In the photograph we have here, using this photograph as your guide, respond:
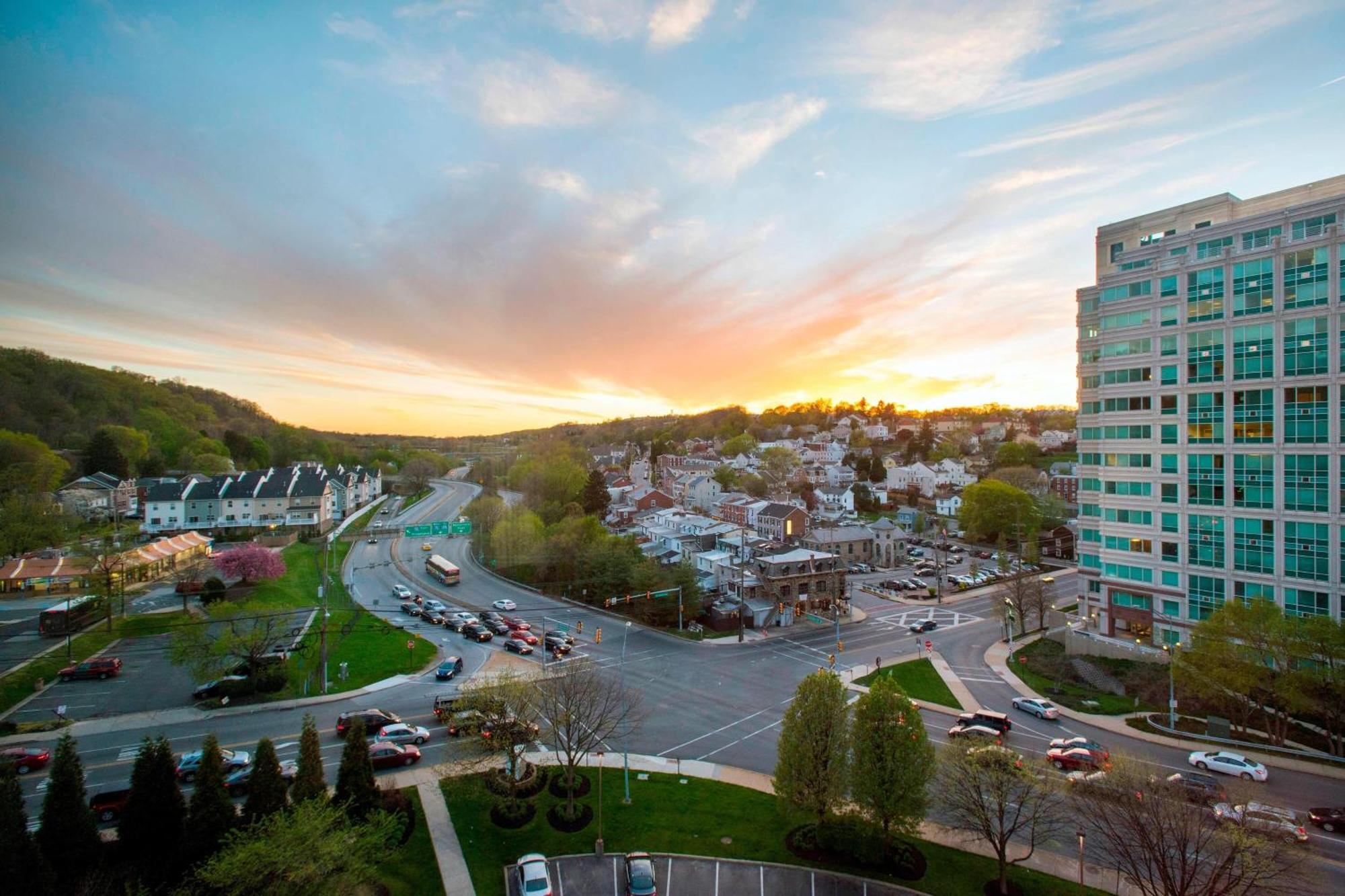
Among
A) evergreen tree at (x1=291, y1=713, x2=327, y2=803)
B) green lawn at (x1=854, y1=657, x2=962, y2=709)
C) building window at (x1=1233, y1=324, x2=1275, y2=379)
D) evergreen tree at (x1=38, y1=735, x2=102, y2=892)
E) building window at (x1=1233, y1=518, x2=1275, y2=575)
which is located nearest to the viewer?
evergreen tree at (x1=38, y1=735, x2=102, y2=892)

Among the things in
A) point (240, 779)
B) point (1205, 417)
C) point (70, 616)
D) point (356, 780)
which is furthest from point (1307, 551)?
point (70, 616)

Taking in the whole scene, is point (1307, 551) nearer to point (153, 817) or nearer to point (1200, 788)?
point (1200, 788)

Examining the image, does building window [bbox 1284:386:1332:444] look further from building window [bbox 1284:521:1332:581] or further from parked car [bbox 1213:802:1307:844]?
parked car [bbox 1213:802:1307:844]

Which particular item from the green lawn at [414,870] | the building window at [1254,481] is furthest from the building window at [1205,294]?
the green lawn at [414,870]

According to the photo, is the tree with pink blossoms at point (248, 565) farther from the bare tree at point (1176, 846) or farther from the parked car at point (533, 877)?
the bare tree at point (1176, 846)

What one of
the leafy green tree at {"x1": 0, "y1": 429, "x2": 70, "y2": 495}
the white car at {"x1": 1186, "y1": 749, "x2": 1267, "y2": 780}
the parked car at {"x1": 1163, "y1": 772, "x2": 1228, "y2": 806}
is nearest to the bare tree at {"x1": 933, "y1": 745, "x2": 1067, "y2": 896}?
the parked car at {"x1": 1163, "y1": 772, "x2": 1228, "y2": 806}

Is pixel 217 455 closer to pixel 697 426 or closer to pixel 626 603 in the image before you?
pixel 626 603
